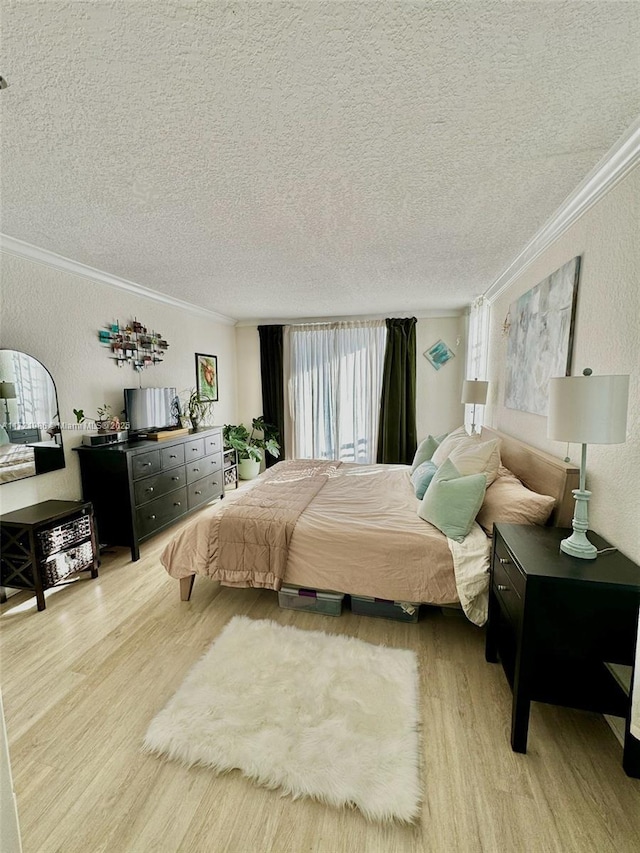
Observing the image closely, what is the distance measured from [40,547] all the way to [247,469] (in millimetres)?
3296

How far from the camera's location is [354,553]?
215 centimetres

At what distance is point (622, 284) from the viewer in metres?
1.58

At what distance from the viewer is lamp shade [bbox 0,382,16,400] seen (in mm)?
2420

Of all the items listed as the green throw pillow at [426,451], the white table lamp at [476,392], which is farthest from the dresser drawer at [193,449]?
the white table lamp at [476,392]

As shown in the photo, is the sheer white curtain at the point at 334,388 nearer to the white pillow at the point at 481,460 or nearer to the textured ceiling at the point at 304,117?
the textured ceiling at the point at 304,117

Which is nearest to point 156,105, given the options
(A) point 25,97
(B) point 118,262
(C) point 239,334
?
(A) point 25,97

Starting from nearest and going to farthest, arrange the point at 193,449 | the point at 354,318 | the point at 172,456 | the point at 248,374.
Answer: the point at 172,456 → the point at 193,449 → the point at 354,318 → the point at 248,374

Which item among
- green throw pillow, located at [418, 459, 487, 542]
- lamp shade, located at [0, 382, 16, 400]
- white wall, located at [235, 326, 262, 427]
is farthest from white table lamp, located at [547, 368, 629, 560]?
white wall, located at [235, 326, 262, 427]

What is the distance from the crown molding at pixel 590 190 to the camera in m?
1.45

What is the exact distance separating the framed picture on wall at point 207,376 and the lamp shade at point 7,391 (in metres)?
2.29

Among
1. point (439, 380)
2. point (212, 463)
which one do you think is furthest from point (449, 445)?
point (212, 463)

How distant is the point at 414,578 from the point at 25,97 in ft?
8.74

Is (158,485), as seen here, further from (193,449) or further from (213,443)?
(213,443)

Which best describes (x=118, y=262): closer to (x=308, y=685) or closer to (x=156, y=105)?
(x=156, y=105)
